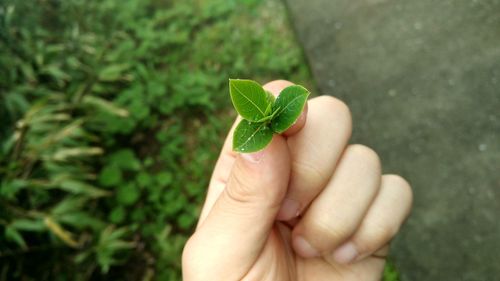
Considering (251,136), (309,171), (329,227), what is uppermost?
(251,136)

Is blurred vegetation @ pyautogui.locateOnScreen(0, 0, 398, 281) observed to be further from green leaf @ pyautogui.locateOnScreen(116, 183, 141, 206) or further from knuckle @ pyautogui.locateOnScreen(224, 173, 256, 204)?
knuckle @ pyautogui.locateOnScreen(224, 173, 256, 204)

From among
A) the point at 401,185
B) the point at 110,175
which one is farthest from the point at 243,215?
the point at 110,175

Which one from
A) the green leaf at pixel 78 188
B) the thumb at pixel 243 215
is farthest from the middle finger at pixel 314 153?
the green leaf at pixel 78 188

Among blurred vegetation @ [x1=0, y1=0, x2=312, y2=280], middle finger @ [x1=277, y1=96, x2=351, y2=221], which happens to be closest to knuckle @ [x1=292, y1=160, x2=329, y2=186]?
middle finger @ [x1=277, y1=96, x2=351, y2=221]

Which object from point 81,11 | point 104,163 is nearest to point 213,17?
point 81,11

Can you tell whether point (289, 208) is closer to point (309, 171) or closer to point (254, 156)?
point (309, 171)
